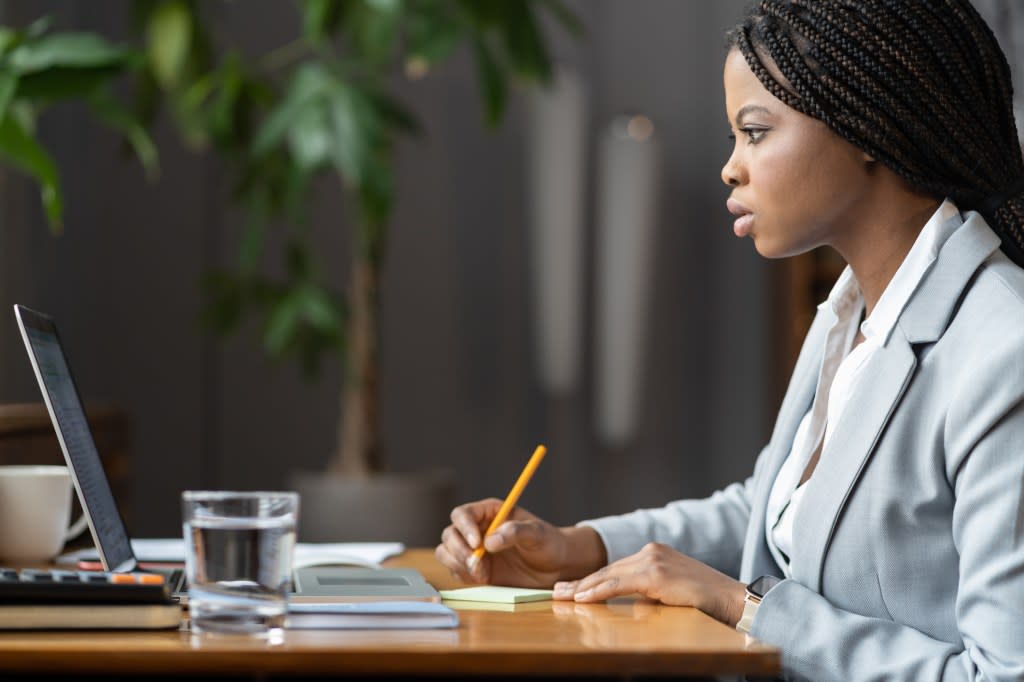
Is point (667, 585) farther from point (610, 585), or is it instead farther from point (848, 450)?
point (848, 450)

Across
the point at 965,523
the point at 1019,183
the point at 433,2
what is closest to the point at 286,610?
the point at 965,523

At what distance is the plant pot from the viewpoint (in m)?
3.10

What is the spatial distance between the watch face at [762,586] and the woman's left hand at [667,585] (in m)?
0.02

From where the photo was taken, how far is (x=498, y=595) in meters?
1.11

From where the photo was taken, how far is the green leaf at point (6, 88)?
152 centimetres

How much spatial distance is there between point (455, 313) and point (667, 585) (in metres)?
2.89

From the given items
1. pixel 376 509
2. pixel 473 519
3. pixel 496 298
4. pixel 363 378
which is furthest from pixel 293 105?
pixel 473 519

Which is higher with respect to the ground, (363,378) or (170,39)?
(170,39)

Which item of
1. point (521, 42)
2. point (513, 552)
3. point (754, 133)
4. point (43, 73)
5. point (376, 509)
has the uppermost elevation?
point (521, 42)

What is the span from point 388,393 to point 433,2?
1412mm

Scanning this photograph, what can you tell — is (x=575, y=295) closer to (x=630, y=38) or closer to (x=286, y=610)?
(x=630, y=38)

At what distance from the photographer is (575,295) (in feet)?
12.9

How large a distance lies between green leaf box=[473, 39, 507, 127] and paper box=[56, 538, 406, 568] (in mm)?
1465

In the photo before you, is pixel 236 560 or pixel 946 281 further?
pixel 946 281
